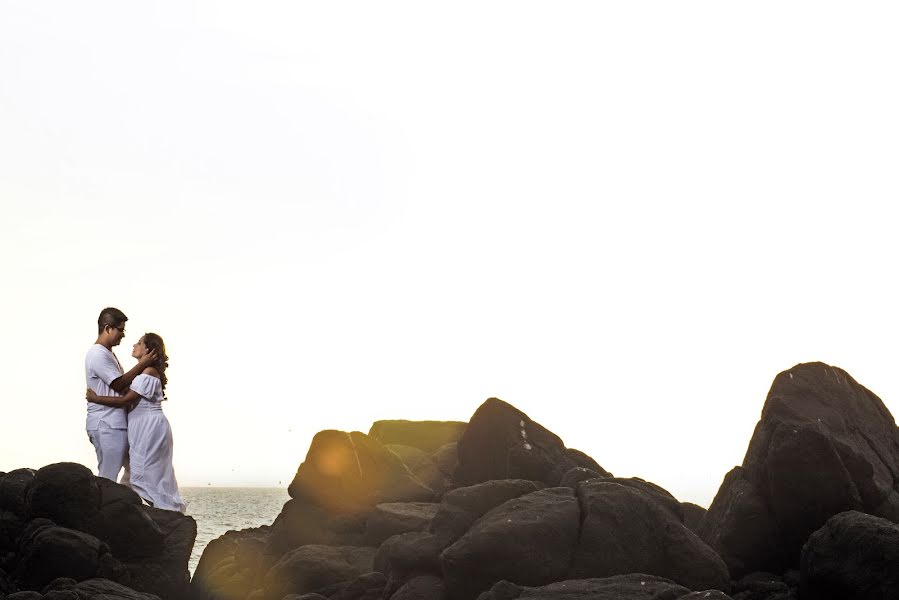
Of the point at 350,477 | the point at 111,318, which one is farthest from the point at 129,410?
the point at 350,477

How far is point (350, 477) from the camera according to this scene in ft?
56.3

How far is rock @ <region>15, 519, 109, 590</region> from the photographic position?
13023 millimetres

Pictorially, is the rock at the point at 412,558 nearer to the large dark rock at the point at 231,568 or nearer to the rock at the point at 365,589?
the rock at the point at 365,589

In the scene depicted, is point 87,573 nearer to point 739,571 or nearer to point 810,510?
point 739,571

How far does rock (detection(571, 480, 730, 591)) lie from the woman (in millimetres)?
6503

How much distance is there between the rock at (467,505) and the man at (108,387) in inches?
193

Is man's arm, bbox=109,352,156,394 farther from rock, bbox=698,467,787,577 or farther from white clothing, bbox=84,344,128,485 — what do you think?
rock, bbox=698,467,787,577

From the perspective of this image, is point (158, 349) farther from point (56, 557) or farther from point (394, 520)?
point (394, 520)

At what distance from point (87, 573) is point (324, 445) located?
5.15 meters

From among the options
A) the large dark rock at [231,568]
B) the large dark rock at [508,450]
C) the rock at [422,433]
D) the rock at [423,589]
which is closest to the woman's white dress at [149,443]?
the large dark rock at [231,568]

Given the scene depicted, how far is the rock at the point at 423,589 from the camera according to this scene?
12.1 meters

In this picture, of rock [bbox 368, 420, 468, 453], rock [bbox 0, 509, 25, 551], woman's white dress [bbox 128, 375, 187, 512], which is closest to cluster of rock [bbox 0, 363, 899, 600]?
rock [bbox 0, 509, 25, 551]

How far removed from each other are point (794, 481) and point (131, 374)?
926cm

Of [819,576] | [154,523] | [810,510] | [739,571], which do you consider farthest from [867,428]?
[154,523]
